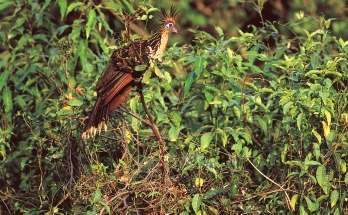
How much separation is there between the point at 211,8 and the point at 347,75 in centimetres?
373

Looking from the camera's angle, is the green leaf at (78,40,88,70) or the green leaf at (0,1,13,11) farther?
the green leaf at (0,1,13,11)

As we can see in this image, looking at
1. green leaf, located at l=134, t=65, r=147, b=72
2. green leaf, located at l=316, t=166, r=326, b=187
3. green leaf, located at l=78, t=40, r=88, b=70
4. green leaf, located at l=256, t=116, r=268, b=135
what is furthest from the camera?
green leaf, located at l=78, t=40, r=88, b=70

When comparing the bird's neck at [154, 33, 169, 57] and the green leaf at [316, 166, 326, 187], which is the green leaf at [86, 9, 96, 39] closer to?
the bird's neck at [154, 33, 169, 57]

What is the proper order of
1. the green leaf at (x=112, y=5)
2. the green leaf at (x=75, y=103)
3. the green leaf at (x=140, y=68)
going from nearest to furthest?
1. the green leaf at (x=140, y=68)
2. the green leaf at (x=75, y=103)
3. the green leaf at (x=112, y=5)

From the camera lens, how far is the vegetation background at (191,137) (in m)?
4.04

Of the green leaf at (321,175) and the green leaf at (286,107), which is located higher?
the green leaf at (286,107)

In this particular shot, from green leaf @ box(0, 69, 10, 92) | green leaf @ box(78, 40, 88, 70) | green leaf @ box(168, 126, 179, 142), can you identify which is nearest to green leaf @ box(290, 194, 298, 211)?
green leaf @ box(168, 126, 179, 142)

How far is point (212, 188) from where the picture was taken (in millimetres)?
4074

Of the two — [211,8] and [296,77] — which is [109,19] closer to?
[211,8]

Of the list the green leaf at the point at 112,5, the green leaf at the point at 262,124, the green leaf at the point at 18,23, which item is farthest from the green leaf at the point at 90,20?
the green leaf at the point at 262,124

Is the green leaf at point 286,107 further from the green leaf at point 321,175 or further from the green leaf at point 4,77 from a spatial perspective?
the green leaf at point 4,77

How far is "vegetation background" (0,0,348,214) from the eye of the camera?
159 inches

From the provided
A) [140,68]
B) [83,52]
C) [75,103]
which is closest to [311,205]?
[140,68]

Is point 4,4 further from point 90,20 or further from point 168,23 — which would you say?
point 168,23
